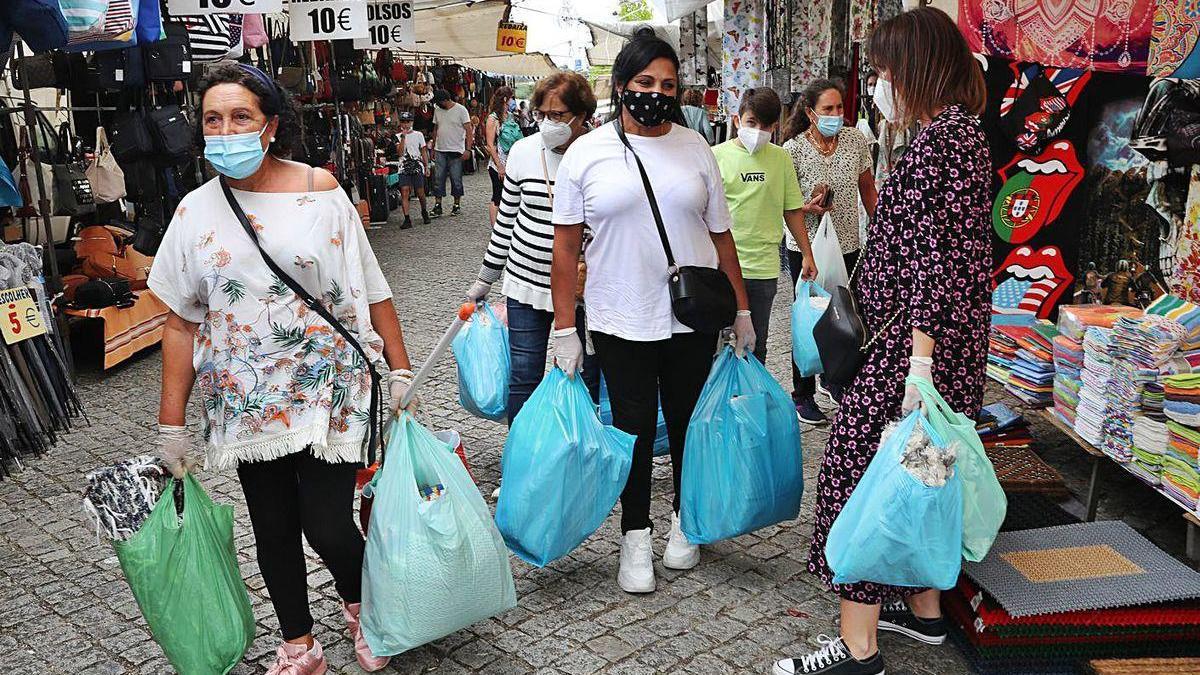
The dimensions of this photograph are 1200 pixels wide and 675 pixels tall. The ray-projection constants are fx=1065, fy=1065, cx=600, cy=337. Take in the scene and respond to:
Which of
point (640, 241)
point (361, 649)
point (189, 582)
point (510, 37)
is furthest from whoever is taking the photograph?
point (510, 37)

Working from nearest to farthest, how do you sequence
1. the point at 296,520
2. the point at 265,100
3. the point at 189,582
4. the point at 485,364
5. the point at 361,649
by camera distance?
the point at 265,100, the point at 189,582, the point at 296,520, the point at 361,649, the point at 485,364

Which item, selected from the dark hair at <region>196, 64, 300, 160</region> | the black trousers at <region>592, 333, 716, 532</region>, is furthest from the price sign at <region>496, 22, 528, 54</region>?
the dark hair at <region>196, 64, 300, 160</region>

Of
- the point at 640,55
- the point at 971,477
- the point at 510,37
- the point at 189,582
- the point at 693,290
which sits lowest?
the point at 189,582

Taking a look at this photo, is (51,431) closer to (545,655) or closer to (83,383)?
(83,383)

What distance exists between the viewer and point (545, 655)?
11.0 feet

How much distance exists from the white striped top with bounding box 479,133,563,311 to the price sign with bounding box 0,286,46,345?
9.44ft

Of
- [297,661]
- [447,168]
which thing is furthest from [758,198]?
[447,168]

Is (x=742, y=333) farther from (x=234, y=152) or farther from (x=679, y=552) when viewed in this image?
(x=234, y=152)

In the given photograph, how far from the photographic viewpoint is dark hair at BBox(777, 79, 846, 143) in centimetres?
554

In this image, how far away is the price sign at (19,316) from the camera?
213 inches

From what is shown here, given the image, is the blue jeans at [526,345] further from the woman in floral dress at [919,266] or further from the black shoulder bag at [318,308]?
the woman in floral dress at [919,266]

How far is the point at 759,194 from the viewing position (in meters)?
4.91

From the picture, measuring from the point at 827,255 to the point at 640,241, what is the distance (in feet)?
6.19

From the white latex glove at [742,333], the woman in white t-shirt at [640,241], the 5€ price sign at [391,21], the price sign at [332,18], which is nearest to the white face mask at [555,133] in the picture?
the woman in white t-shirt at [640,241]
